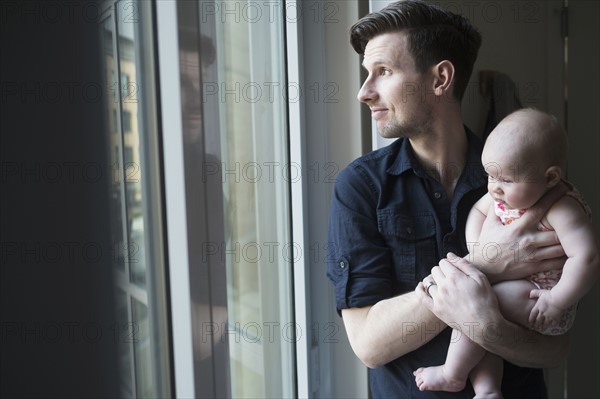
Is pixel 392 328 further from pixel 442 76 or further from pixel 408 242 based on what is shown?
pixel 442 76

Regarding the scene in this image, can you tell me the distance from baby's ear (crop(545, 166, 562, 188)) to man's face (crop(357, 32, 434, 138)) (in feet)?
0.99

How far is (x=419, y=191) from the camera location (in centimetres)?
122

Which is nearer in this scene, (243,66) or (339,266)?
(339,266)

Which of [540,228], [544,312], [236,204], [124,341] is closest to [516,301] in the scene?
[544,312]

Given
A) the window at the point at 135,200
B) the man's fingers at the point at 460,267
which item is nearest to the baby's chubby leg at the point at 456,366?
the man's fingers at the point at 460,267

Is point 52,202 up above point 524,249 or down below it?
above

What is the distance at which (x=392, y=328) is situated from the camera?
3.58 ft

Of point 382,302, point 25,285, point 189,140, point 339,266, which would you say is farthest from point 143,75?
point 382,302

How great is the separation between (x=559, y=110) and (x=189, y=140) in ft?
5.10

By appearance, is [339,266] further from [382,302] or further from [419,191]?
[419,191]

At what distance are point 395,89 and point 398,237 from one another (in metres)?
0.34

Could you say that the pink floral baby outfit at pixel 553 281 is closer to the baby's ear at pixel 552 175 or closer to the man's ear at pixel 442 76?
the baby's ear at pixel 552 175

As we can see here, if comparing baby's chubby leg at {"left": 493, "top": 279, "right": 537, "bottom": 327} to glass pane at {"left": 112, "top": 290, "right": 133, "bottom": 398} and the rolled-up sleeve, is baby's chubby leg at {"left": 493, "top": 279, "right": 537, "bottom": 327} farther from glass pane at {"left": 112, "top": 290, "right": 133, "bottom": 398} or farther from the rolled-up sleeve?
glass pane at {"left": 112, "top": 290, "right": 133, "bottom": 398}

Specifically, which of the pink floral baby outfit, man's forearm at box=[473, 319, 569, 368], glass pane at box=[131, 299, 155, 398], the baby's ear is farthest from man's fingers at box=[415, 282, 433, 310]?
glass pane at box=[131, 299, 155, 398]
